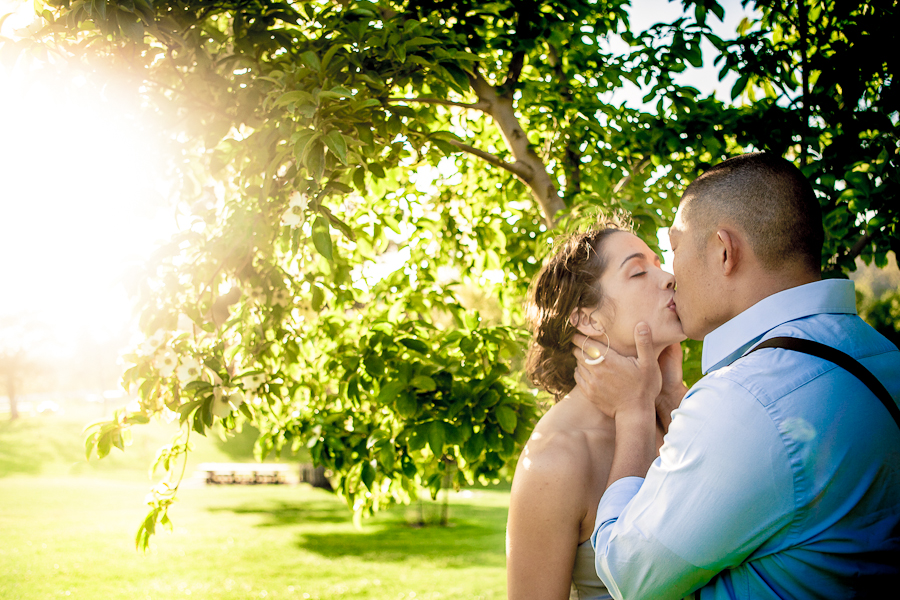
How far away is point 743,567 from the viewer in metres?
1.28

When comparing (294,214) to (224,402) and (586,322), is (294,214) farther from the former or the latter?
(586,322)

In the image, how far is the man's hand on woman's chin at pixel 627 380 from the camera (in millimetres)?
1942

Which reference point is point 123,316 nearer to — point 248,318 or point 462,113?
point 248,318

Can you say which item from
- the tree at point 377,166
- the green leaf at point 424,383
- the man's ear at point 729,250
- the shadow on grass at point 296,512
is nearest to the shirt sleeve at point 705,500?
the man's ear at point 729,250

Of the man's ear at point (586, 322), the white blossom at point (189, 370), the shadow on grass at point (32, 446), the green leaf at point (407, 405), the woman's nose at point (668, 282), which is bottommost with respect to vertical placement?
the shadow on grass at point (32, 446)

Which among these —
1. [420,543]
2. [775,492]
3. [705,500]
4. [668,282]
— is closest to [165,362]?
[668,282]

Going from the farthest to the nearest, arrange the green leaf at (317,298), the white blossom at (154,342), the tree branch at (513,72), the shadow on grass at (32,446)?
the shadow on grass at (32,446), the tree branch at (513,72), the green leaf at (317,298), the white blossom at (154,342)

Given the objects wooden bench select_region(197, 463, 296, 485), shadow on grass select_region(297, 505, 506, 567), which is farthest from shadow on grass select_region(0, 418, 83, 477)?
shadow on grass select_region(297, 505, 506, 567)

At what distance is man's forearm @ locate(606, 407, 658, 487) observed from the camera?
1.73m

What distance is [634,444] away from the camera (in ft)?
5.91

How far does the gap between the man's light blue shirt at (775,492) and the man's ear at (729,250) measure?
0.30 meters

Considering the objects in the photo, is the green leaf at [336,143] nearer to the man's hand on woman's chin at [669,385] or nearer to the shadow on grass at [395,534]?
the man's hand on woman's chin at [669,385]

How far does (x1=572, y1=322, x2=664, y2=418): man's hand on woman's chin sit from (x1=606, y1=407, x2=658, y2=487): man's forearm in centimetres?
3

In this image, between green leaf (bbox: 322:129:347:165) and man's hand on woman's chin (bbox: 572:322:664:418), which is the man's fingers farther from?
green leaf (bbox: 322:129:347:165)
